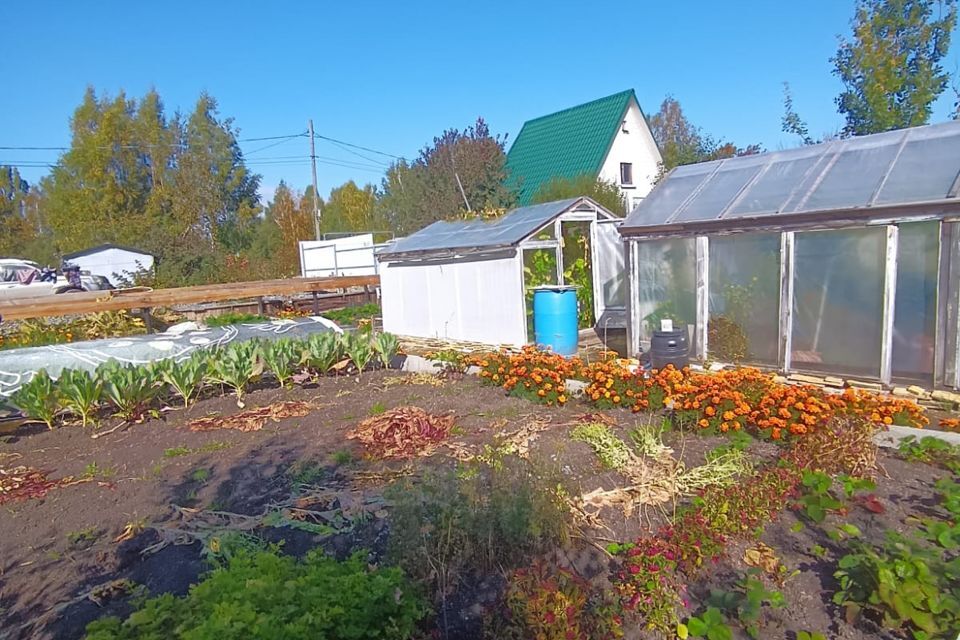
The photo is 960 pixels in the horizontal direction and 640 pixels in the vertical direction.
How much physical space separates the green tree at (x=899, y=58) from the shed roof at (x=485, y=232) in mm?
7979

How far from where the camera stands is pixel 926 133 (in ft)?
21.7

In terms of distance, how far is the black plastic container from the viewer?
7008 millimetres

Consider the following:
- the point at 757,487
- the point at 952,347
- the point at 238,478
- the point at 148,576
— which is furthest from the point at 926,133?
the point at 148,576

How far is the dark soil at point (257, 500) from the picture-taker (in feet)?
8.65

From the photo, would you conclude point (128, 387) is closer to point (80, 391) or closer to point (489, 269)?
point (80, 391)

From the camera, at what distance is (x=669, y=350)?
700cm

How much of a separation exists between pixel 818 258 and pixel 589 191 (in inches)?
414

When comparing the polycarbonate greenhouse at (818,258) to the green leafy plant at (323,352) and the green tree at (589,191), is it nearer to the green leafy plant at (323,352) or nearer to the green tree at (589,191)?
the green leafy plant at (323,352)

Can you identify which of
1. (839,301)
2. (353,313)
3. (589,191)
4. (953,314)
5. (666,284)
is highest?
(589,191)

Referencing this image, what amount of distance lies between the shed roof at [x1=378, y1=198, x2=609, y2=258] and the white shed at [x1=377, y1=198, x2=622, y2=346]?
0.02m

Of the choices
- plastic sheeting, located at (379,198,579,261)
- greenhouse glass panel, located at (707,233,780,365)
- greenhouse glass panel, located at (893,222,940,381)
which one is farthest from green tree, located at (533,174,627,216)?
greenhouse glass panel, located at (893,222,940,381)

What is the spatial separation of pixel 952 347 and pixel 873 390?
832 millimetres

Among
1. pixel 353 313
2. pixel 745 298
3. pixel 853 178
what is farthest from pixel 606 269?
pixel 353 313

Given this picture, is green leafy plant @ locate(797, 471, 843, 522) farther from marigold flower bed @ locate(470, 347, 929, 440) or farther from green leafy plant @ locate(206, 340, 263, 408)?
green leafy plant @ locate(206, 340, 263, 408)
